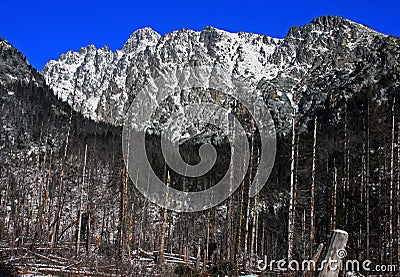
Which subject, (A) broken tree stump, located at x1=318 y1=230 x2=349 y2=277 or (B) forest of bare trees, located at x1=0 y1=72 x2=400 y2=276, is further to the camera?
(B) forest of bare trees, located at x1=0 y1=72 x2=400 y2=276

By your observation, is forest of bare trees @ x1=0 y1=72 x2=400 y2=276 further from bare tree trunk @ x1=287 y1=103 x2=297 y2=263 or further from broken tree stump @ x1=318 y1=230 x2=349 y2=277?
broken tree stump @ x1=318 y1=230 x2=349 y2=277

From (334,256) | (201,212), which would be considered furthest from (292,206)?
(201,212)

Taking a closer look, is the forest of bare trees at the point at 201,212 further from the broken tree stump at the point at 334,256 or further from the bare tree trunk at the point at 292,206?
the broken tree stump at the point at 334,256

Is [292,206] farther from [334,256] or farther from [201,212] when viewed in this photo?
[201,212]

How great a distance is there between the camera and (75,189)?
71.6 m

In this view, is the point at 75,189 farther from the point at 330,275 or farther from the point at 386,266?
the point at 330,275

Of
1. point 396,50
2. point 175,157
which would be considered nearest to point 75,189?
point 175,157

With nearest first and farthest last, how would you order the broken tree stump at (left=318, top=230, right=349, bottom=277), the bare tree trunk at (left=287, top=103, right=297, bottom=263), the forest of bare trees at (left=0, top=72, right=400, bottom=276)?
1. the broken tree stump at (left=318, top=230, right=349, bottom=277)
2. the bare tree trunk at (left=287, top=103, right=297, bottom=263)
3. the forest of bare trees at (left=0, top=72, right=400, bottom=276)

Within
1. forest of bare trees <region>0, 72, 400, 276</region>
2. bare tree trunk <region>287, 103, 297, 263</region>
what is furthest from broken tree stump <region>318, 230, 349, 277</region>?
bare tree trunk <region>287, 103, 297, 263</region>

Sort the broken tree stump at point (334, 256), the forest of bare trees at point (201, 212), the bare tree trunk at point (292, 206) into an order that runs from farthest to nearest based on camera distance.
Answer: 1. the forest of bare trees at point (201, 212)
2. the bare tree trunk at point (292, 206)
3. the broken tree stump at point (334, 256)

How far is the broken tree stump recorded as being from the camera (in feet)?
19.1

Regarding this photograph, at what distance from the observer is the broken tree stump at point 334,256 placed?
19.1 ft

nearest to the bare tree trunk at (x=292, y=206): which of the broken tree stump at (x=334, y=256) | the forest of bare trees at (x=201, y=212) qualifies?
the forest of bare trees at (x=201, y=212)

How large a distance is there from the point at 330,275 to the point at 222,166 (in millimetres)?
78997
